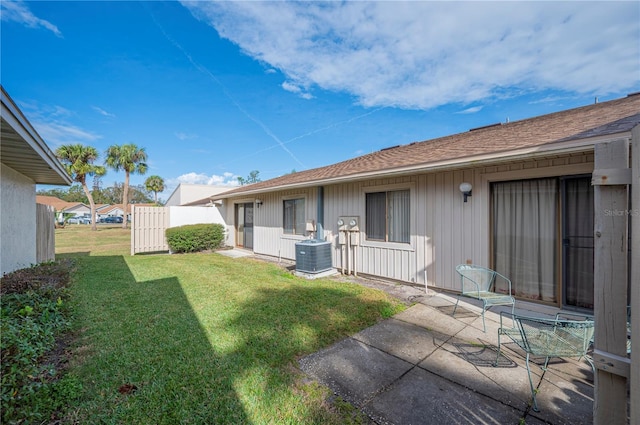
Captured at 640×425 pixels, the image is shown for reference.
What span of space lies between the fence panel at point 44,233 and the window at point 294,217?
6855 mm

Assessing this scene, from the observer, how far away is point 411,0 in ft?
19.8

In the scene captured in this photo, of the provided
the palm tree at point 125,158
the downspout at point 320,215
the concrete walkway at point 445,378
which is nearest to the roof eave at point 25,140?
the concrete walkway at point 445,378

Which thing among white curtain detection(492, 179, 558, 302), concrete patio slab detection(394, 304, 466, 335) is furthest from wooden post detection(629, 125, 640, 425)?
white curtain detection(492, 179, 558, 302)

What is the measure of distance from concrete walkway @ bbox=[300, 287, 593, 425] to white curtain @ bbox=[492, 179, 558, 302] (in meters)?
1.43

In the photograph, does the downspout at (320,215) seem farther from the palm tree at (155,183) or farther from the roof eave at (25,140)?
the palm tree at (155,183)

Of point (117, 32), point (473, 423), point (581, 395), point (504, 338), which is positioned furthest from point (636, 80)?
point (117, 32)

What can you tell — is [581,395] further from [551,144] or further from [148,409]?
[148,409]

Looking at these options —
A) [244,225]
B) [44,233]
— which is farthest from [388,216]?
[44,233]

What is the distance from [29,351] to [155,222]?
10.4 m

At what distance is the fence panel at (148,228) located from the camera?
11.3 meters

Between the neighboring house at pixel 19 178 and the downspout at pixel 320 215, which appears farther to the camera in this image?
the downspout at pixel 320 215

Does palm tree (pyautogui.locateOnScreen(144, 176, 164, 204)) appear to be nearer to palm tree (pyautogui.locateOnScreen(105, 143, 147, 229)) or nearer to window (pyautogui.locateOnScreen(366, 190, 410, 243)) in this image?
palm tree (pyautogui.locateOnScreen(105, 143, 147, 229))

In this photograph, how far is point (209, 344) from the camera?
11.1 ft

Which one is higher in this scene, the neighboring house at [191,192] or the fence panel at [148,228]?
the neighboring house at [191,192]
